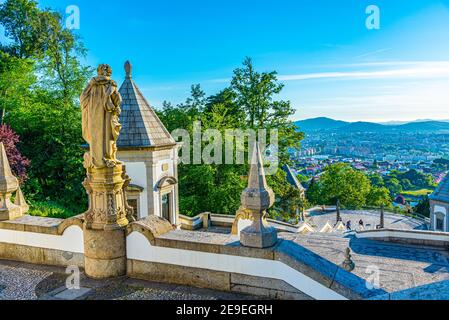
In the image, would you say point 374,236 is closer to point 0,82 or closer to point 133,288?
point 133,288

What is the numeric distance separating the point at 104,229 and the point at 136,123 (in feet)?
32.0

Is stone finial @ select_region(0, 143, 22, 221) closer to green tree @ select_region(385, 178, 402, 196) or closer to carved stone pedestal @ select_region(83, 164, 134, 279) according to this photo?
carved stone pedestal @ select_region(83, 164, 134, 279)

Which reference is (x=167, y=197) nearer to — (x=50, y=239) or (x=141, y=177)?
(x=141, y=177)

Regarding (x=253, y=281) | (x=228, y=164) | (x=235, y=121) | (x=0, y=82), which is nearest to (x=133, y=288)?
(x=253, y=281)

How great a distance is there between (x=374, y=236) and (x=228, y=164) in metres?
10.5

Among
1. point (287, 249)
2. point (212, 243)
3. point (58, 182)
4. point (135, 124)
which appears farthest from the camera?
point (58, 182)

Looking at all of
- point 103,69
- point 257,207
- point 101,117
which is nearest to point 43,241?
point 101,117

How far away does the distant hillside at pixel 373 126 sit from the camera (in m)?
47.2

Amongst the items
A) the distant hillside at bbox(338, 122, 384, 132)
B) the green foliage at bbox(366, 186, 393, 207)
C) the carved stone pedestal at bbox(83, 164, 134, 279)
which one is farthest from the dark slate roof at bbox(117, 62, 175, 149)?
the distant hillside at bbox(338, 122, 384, 132)

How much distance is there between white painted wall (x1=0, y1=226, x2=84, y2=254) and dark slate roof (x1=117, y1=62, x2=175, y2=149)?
313 inches

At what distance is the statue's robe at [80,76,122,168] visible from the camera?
5.64 metres

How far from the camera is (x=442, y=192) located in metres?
24.0

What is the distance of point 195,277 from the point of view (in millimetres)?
5500

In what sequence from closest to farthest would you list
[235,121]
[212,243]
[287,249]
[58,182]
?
[287,249] → [212,243] → [58,182] → [235,121]
